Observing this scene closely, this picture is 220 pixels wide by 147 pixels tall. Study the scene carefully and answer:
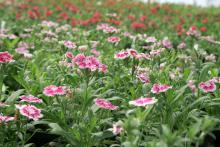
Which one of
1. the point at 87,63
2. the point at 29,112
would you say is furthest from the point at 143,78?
the point at 29,112

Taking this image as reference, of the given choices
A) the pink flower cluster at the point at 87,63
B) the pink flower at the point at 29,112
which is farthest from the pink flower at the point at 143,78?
the pink flower at the point at 29,112

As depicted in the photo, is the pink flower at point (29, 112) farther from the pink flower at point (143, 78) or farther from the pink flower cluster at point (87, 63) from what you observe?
the pink flower at point (143, 78)

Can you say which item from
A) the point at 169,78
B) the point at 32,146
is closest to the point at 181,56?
the point at 169,78

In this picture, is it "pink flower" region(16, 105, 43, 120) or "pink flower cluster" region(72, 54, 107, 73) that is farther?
"pink flower cluster" region(72, 54, 107, 73)

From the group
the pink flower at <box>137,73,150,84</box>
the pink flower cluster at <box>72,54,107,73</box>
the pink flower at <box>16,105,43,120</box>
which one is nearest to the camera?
the pink flower at <box>16,105,43,120</box>

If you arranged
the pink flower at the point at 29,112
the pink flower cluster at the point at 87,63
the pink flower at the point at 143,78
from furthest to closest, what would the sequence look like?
the pink flower at the point at 143,78 < the pink flower cluster at the point at 87,63 < the pink flower at the point at 29,112

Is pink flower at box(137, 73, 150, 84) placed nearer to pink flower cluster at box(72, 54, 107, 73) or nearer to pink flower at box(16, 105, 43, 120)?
pink flower cluster at box(72, 54, 107, 73)

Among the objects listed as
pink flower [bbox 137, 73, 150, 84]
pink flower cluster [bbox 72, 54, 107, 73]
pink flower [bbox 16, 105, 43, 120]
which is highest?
pink flower cluster [bbox 72, 54, 107, 73]

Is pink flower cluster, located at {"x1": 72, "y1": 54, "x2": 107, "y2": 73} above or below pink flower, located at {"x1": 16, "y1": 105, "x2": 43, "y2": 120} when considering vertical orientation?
above

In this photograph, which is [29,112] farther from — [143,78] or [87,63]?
[143,78]

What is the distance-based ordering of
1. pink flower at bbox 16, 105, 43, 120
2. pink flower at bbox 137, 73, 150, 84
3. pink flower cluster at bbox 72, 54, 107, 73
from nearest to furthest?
pink flower at bbox 16, 105, 43, 120 → pink flower cluster at bbox 72, 54, 107, 73 → pink flower at bbox 137, 73, 150, 84

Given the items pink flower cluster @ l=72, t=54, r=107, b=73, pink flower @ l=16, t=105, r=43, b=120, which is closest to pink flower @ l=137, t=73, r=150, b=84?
pink flower cluster @ l=72, t=54, r=107, b=73

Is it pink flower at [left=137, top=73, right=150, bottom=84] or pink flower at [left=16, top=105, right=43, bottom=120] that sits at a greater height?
pink flower at [left=137, top=73, right=150, bottom=84]

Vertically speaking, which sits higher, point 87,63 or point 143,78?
point 87,63
